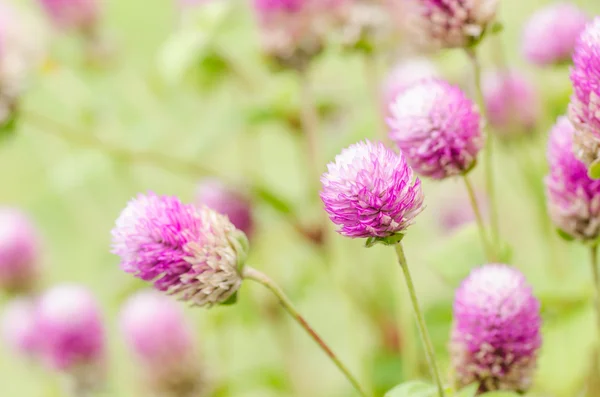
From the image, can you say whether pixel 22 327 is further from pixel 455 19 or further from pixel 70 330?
pixel 455 19

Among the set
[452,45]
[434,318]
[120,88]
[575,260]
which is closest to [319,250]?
[434,318]

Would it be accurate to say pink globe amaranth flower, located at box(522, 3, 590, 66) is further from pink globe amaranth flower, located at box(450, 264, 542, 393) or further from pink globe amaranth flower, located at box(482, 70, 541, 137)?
pink globe amaranth flower, located at box(450, 264, 542, 393)

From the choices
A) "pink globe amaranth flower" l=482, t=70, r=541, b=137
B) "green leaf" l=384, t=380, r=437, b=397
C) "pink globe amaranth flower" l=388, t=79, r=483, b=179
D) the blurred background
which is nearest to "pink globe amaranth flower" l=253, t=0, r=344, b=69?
the blurred background

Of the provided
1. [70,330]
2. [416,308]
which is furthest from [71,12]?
[416,308]

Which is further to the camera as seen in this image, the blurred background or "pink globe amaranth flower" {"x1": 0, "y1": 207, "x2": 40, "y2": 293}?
"pink globe amaranth flower" {"x1": 0, "y1": 207, "x2": 40, "y2": 293}

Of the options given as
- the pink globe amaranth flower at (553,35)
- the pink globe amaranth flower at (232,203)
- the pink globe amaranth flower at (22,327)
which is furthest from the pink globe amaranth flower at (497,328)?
the pink globe amaranth flower at (22,327)

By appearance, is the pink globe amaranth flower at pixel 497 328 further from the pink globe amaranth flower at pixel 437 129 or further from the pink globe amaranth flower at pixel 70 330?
the pink globe amaranth flower at pixel 70 330
